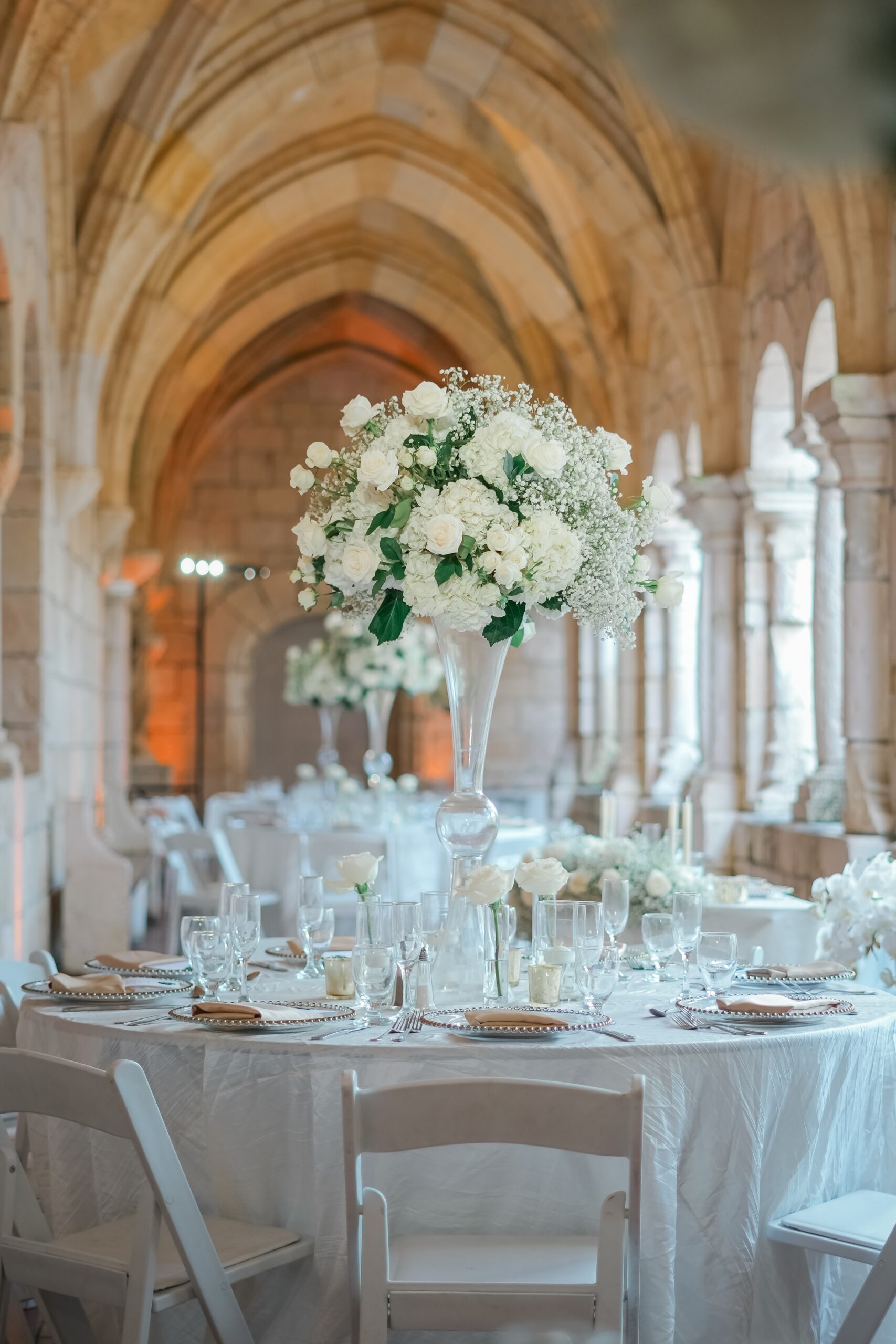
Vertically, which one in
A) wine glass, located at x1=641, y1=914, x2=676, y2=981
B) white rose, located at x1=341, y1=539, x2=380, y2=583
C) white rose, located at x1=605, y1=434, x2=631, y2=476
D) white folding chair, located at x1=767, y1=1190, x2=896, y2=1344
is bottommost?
white folding chair, located at x1=767, y1=1190, x2=896, y2=1344

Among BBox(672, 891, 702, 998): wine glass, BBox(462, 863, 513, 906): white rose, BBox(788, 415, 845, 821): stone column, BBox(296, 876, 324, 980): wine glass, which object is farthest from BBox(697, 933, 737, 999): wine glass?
BBox(788, 415, 845, 821): stone column

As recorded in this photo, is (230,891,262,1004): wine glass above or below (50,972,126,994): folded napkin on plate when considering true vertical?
above

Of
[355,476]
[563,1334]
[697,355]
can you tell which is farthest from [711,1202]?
[697,355]

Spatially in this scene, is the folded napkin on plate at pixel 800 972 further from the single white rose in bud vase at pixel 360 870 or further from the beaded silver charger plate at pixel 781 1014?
the single white rose in bud vase at pixel 360 870

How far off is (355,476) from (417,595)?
304 millimetres

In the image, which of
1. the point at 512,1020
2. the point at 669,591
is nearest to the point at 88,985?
the point at 512,1020

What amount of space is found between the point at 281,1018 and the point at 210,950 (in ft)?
0.77

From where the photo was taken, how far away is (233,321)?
514 inches

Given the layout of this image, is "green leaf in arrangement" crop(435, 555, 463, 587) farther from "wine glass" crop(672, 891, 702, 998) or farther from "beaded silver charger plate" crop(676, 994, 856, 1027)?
"beaded silver charger plate" crop(676, 994, 856, 1027)

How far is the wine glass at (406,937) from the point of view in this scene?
2.48 metres

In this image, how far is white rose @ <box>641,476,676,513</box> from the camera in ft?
9.14

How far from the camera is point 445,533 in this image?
8.41 ft

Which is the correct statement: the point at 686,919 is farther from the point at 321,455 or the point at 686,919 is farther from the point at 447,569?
the point at 321,455

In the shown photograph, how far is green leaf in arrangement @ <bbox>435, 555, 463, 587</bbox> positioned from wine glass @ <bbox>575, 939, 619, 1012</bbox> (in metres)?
0.70
